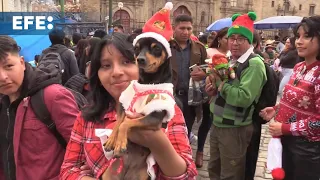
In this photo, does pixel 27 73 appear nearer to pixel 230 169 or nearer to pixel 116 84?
pixel 116 84

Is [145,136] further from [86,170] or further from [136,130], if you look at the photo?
[86,170]

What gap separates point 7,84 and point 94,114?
0.74 meters

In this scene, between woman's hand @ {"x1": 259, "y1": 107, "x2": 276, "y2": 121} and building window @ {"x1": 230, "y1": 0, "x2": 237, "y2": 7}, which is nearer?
woman's hand @ {"x1": 259, "y1": 107, "x2": 276, "y2": 121}

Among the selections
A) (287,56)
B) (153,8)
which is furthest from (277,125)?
(153,8)

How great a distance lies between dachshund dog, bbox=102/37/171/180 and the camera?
139 cm

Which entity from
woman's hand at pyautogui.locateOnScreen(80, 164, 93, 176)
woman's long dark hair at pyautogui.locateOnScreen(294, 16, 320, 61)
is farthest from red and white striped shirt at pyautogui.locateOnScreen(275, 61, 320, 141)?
woman's hand at pyautogui.locateOnScreen(80, 164, 93, 176)

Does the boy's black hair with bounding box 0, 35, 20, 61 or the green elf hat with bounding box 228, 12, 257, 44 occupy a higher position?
the green elf hat with bounding box 228, 12, 257, 44

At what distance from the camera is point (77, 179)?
1.70 metres

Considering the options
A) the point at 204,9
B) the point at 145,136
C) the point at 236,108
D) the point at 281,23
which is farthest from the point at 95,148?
the point at 204,9

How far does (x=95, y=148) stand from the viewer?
1704 millimetres

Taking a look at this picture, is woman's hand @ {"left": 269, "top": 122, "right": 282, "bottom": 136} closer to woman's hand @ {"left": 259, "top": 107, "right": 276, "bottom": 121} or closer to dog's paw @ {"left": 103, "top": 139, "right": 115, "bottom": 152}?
woman's hand @ {"left": 259, "top": 107, "right": 276, "bottom": 121}

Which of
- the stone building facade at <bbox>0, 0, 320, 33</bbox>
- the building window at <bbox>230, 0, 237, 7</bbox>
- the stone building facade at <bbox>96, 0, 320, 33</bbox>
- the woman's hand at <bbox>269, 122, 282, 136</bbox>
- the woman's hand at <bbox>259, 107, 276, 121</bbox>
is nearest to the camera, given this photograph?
the woman's hand at <bbox>269, 122, 282, 136</bbox>

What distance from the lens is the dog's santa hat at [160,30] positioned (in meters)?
1.79

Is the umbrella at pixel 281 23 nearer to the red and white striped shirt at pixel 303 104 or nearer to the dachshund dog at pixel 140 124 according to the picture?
the red and white striped shirt at pixel 303 104
